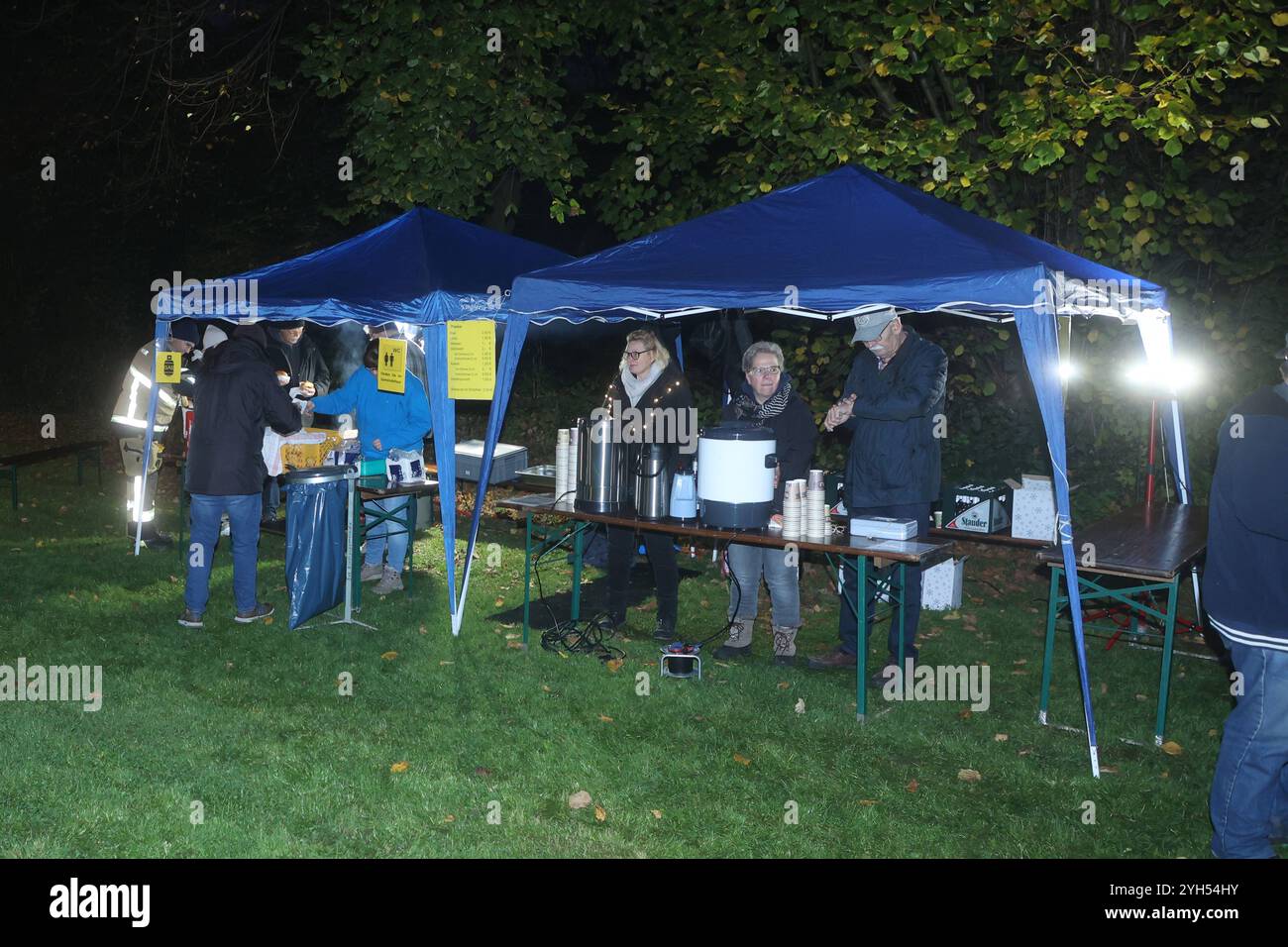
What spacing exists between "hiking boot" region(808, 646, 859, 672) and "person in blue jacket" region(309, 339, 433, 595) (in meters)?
3.00

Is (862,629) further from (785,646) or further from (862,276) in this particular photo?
(862,276)

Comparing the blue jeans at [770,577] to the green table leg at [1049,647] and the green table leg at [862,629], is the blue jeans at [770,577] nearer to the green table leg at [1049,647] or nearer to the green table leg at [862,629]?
the green table leg at [862,629]

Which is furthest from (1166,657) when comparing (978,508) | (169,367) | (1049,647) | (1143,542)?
(169,367)

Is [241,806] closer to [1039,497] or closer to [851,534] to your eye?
[851,534]

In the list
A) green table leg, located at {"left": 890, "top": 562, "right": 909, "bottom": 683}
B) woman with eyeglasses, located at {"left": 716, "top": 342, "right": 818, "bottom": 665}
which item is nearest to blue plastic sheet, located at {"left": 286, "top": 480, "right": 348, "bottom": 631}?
woman with eyeglasses, located at {"left": 716, "top": 342, "right": 818, "bottom": 665}

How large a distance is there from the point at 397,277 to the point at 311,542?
6.14 feet

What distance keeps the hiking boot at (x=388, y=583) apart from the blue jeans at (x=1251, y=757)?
17.7ft

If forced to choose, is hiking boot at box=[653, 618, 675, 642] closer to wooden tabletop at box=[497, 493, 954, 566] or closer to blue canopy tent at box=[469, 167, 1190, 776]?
wooden tabletop at box=[497, 493, 954, 566]

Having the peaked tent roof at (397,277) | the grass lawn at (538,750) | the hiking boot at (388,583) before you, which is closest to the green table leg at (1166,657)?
the grass lawn at (538,750)

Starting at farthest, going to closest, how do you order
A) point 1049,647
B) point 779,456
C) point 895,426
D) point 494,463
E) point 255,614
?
1. point 494,463
2. point 255,614
3. point 779,456
4. point 895,426
5. point 1049,647

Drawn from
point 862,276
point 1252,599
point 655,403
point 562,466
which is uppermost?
point 862,276

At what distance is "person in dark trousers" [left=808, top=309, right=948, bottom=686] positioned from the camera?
227 inches

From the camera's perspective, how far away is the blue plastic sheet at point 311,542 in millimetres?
6645

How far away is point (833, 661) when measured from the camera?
629 cm
